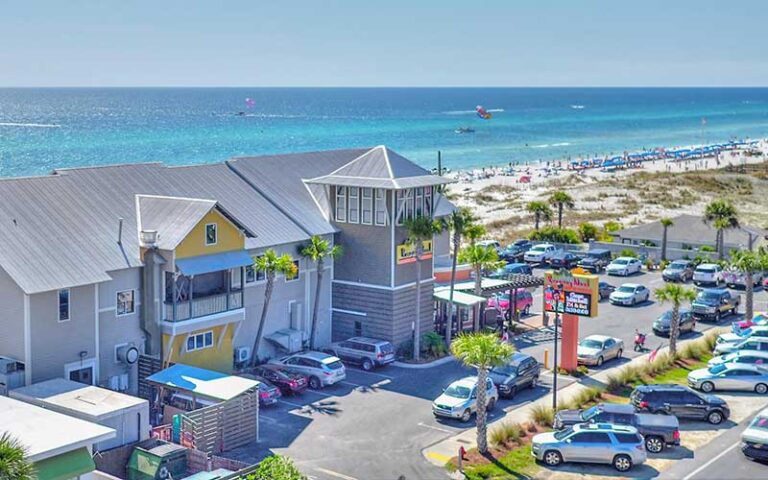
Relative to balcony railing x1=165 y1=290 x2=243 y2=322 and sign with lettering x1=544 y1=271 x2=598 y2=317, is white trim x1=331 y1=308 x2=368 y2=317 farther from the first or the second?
sign with lettering x1=544 y1=271 x2=598 y2=317

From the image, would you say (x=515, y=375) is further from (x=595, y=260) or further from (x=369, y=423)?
(x=595, y=260)

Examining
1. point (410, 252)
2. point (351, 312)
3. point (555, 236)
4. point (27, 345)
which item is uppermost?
point (410, 252)

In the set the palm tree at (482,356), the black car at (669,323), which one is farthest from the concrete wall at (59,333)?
the black car at (669,323)

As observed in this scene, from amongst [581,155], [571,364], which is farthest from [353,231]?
[581,155]

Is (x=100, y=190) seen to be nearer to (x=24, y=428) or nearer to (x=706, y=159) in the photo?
(x=24, y=428)

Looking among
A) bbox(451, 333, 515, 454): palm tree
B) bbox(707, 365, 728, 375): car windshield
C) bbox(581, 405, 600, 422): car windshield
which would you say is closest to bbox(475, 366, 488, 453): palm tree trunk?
bbox(451, 333, 515, 454): palm tree

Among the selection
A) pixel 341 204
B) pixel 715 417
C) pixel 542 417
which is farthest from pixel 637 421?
pixel 341 204

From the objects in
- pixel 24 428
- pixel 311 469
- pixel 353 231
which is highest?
pixel 353 231
